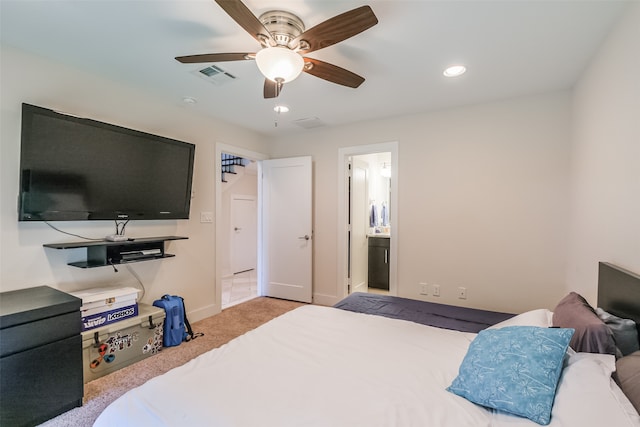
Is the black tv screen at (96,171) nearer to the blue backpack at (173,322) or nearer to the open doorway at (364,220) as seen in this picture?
the blue backpack at (173,322)

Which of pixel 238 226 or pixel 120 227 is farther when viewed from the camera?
pixel 238 226

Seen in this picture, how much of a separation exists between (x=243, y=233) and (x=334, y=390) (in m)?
5.32

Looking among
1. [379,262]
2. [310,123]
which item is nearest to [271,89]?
[310,123]

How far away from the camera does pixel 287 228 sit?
4.34 meters

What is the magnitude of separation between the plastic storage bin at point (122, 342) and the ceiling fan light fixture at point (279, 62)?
2.30 metres

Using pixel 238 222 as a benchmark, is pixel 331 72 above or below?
above

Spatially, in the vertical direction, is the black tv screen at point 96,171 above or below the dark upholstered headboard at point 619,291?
above

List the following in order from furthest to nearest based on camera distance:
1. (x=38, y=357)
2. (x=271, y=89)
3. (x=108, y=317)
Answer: (x=108, y=317), (x=271, y=89), (x=38, y=357)

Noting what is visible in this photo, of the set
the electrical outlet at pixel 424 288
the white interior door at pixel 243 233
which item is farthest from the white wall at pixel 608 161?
the white interior door at pixel 243 233

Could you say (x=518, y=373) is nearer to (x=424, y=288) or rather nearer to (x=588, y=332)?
(x=588, y=332)

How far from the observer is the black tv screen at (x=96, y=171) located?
212 centimetres

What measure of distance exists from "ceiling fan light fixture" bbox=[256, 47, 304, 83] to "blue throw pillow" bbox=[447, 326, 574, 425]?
1.74m

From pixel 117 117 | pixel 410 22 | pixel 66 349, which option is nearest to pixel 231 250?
pixel 117 117

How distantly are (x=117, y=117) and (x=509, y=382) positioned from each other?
343 centimetres
